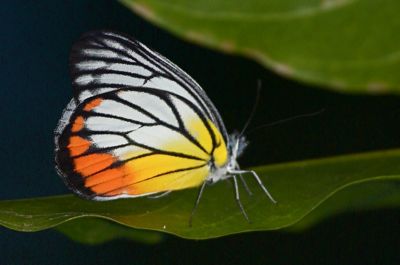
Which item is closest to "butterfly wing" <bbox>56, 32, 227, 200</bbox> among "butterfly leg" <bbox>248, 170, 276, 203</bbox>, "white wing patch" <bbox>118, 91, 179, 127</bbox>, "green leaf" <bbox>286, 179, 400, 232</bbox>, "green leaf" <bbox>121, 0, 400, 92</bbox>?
"white wing patch" <bbox>118, 91, 179, 127</bbox>

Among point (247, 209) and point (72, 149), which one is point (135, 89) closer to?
point (72, 149)

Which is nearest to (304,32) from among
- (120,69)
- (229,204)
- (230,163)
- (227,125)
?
(229,204)

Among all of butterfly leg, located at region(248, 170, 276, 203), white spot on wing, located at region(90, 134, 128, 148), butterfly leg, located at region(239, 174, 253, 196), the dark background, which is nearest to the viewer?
butterfly leg, located at region(248, 170, 276, 203)

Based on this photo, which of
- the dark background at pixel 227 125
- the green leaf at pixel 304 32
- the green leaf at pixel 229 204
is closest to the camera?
the green leaf at pixel 304 32

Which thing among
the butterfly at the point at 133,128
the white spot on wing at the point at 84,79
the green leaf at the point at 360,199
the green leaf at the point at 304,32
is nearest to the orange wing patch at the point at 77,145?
the butterfly at the point at 133,128

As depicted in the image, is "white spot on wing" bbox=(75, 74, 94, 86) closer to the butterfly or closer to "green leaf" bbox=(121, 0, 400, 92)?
the butterfly

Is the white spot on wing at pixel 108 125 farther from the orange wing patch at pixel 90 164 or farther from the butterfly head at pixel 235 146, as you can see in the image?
the butterfly head at pixel 235 146

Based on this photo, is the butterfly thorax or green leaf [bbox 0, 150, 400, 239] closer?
green leaf [bbox 0, 150, 400, 239]
